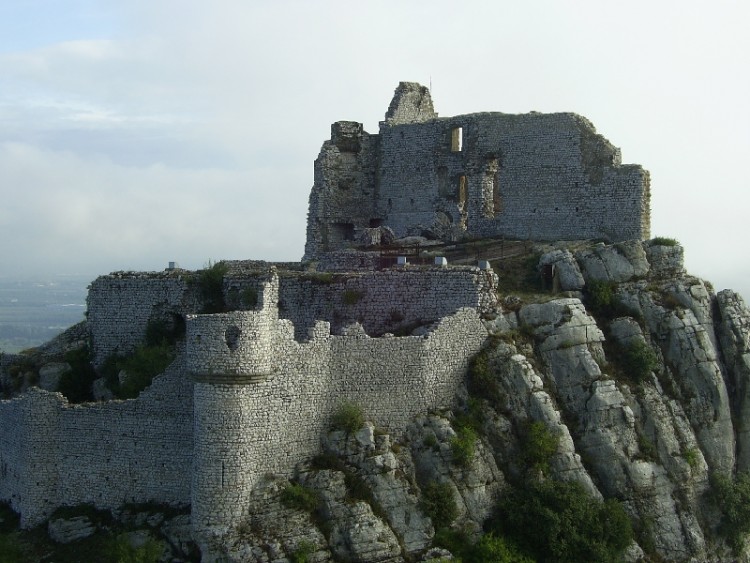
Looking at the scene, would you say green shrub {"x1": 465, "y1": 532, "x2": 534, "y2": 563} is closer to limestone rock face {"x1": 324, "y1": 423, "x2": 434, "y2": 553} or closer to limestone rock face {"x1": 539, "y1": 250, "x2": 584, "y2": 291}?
limestone rock face {"x1": 324, "y1": 423, "x2": 434, "y2": 553}

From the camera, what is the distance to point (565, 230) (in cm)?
4328

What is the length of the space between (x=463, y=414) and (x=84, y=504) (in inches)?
433

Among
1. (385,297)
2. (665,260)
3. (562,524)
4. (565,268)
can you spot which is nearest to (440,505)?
(562,524)

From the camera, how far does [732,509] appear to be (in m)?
35.8

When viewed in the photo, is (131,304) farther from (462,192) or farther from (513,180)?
(513,180)

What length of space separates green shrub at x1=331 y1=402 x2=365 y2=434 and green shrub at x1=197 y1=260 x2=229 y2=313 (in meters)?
6.87

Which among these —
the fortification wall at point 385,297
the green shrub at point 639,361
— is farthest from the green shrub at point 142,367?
the green shrub at point 639,361

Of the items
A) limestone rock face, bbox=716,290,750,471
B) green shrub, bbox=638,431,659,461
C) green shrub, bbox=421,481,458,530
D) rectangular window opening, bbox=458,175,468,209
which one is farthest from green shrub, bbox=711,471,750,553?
rectangular window opening, bbox=458,175,468,209

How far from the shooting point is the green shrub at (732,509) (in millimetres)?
35844

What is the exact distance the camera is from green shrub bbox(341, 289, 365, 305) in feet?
121

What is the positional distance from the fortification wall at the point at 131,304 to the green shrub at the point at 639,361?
43.7ft

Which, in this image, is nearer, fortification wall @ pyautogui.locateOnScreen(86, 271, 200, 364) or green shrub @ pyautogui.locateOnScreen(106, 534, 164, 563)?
green shrub @ pyautogui.locateOnScreen(106, 534, 164, 563)

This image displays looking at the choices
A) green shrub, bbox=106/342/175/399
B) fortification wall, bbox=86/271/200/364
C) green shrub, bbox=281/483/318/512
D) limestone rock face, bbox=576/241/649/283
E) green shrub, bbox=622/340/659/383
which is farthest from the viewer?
fortification wall, bbox=86/271/200/364

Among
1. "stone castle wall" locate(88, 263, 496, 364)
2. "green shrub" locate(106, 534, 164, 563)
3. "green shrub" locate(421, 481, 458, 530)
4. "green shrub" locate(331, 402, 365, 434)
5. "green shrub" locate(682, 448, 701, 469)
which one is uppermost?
"stone castle wall" locate(88, 263, 496, 364)
